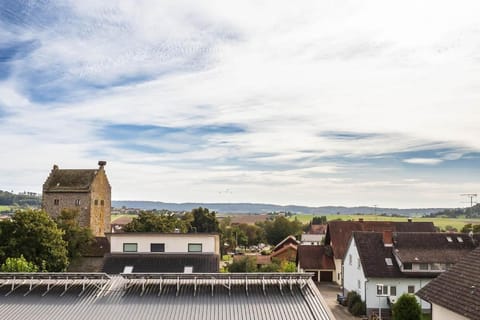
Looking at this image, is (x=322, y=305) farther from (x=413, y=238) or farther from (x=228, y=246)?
(x=228, y=246)

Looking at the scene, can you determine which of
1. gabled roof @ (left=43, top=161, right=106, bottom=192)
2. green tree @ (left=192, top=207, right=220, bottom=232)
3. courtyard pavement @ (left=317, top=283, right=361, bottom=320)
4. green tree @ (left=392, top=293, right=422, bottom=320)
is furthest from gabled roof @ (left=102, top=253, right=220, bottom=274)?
green tree @ (left=192, top=207, right=220, bottom=232)

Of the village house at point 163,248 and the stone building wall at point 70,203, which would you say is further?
the stone building wall at point 70,203

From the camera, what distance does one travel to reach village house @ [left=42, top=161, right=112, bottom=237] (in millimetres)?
58875

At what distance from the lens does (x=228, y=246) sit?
→ 9362cm

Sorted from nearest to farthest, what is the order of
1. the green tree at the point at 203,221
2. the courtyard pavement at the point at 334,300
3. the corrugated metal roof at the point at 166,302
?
1. the corrugated metal roof at the point at 166,302
2. the courtyard pavement at the point at 334,300
3. the green tree at the point at 203,221

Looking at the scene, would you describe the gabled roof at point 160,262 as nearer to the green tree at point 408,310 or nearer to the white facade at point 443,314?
the green tree at point 408,310

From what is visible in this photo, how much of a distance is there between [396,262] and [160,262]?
59.6ft

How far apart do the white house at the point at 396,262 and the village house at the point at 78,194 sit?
32.4m

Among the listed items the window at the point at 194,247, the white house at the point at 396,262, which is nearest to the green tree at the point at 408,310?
the white house at the point at 396,262

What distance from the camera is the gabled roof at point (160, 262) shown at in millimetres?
34312


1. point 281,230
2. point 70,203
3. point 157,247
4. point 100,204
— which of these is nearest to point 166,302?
point 157,247

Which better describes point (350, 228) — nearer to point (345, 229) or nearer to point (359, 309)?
point (345, 229)

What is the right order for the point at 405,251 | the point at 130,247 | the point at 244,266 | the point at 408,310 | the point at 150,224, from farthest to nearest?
the point at 150,224 < the point at 244,266 < the point at 405,251 < the point at 130,247 < the point at 408,310

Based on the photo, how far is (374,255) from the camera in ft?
128
